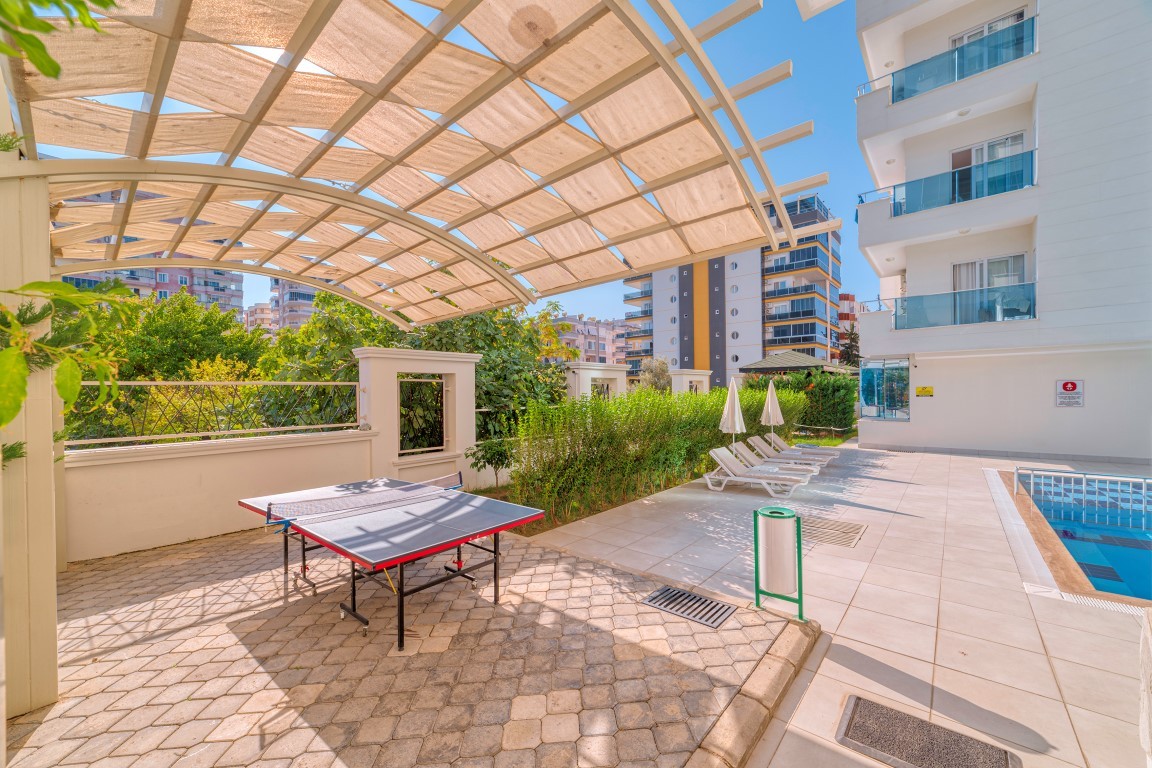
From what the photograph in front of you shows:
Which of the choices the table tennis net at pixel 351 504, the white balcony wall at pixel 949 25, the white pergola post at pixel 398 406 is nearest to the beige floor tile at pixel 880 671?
the table tennis net at pixel 351 504

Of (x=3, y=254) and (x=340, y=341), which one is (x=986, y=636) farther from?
(x=340, y=341)

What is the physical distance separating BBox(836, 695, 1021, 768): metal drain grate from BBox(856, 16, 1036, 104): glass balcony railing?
17719 mm

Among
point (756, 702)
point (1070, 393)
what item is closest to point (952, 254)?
point (1070, 393)

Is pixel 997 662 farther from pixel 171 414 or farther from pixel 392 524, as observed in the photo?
pixel 171 414

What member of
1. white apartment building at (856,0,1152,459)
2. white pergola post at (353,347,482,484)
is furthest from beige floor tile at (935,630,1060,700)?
Answer: white apartment building at (856,0,1152,459)

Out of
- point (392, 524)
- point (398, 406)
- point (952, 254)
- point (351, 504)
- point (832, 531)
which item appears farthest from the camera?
point (952, 254)

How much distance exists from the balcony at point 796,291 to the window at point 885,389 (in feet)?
81.8

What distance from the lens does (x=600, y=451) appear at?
746cm

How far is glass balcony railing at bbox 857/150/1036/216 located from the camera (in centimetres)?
1297

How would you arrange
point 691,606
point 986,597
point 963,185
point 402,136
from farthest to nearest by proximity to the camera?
point 963,185 → point 402,136 → point 986,597 → point 691,606

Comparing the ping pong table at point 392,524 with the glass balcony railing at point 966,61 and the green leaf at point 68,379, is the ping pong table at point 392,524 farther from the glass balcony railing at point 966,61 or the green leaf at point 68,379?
the glass balcony railing at point 966,61

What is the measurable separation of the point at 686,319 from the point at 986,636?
43134 millimetres

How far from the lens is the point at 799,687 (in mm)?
3133

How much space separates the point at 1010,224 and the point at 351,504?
17.6 metres
